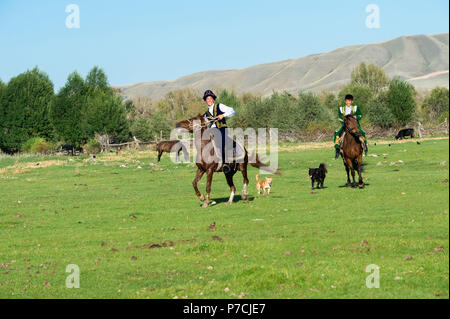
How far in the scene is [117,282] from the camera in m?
10.2

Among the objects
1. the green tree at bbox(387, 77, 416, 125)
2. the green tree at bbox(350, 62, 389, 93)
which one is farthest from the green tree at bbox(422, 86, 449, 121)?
the green tree at bbox(387, 77, 416, 125)

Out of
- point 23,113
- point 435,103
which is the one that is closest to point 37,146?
point 23,113

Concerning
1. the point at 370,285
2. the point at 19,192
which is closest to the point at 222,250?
the point at 370,285

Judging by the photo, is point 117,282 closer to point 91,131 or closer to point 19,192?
point 19,192

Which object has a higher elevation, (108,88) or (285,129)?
(108,88)

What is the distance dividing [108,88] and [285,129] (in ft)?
123

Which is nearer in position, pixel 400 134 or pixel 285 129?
pixel 400 134

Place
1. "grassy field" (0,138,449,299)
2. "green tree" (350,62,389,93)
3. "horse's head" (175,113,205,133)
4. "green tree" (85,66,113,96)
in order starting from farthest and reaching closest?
"green tree" (350,62,389,93) → "green tree" (85,66,113,96) → "horse's head" (175,113,205,133) → "grassy field" (0,138,449,299)

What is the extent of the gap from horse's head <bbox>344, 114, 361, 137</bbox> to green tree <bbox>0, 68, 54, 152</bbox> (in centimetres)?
7120

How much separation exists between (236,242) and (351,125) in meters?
10.1

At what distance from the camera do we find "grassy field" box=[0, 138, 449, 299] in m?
9.25

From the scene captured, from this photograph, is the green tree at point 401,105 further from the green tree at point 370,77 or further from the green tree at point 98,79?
the green tree at point 370,77

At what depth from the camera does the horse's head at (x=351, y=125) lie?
2105 centimetres

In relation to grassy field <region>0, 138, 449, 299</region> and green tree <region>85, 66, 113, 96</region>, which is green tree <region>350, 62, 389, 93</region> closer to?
green tree <region>85, 66, 113, 96</region>
